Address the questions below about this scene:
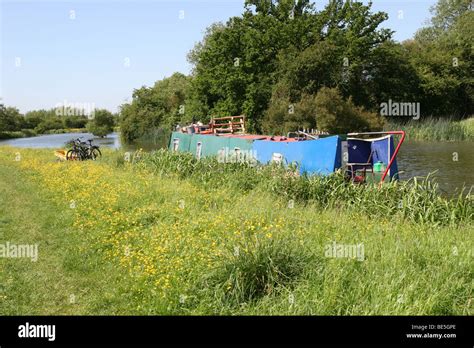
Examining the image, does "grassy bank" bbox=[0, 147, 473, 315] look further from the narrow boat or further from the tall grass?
the narrow boat

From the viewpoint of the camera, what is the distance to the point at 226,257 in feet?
16.8

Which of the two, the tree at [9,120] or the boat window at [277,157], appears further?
the tree at [9,120]

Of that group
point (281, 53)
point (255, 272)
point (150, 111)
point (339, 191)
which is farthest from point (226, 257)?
point (150, 111)

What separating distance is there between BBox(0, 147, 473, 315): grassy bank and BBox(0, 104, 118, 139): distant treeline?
53.6 metres

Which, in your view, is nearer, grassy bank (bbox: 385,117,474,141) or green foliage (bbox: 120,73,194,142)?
grassy bank (bbox: 385,117,474,141)

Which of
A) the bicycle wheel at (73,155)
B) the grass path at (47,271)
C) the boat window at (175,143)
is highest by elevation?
the boat window at (175,143)

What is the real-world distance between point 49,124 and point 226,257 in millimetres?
88419

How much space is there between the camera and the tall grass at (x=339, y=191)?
9.13 meters

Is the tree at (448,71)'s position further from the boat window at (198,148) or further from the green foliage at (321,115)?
the boat window at (198,148)

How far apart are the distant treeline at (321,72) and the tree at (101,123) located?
23.0 meters

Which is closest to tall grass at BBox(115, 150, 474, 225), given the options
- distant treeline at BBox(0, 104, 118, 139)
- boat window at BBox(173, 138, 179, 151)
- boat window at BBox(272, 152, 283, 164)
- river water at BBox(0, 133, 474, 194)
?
boat window at BBox(272, 152, 283, 164)

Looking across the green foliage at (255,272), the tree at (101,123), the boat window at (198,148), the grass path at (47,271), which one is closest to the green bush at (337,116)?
the boat window at (198,148)

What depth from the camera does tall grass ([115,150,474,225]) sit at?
913 cm

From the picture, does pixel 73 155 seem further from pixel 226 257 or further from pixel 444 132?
pixel 444 132
